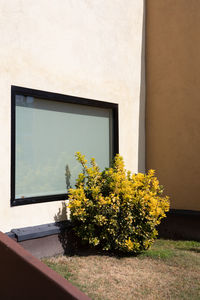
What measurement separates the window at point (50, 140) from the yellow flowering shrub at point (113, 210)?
0.33m

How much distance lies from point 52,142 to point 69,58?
1.57 m

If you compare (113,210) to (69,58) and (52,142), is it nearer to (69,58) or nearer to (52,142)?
(52,142)

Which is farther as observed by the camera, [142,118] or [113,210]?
[142,118]

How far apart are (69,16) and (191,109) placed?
312 cm

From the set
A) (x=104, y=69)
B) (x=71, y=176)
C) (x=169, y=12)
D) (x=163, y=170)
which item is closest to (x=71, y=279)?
(x=71, y=176)

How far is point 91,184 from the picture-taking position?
5816 mm

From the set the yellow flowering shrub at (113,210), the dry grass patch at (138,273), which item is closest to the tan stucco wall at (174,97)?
the yellow flowering shrub at (113,210)

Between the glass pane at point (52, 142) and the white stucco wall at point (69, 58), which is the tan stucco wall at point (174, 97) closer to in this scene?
the white stucco wall at point (69, 58)

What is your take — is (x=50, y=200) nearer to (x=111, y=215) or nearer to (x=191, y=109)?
(x=111, y=215)

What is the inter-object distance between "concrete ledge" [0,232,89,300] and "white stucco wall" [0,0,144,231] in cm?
164

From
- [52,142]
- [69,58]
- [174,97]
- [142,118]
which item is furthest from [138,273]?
[174,97]

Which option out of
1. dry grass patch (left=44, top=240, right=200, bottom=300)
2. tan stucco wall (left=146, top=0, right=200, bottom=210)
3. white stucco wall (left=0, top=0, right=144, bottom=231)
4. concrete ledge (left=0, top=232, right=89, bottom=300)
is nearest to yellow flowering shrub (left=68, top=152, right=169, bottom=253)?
dry grass patch (left=44, top=240, right=200, bottom=300)

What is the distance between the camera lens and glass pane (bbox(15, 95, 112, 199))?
17.5 ft

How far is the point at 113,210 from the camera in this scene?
554 centimetres
